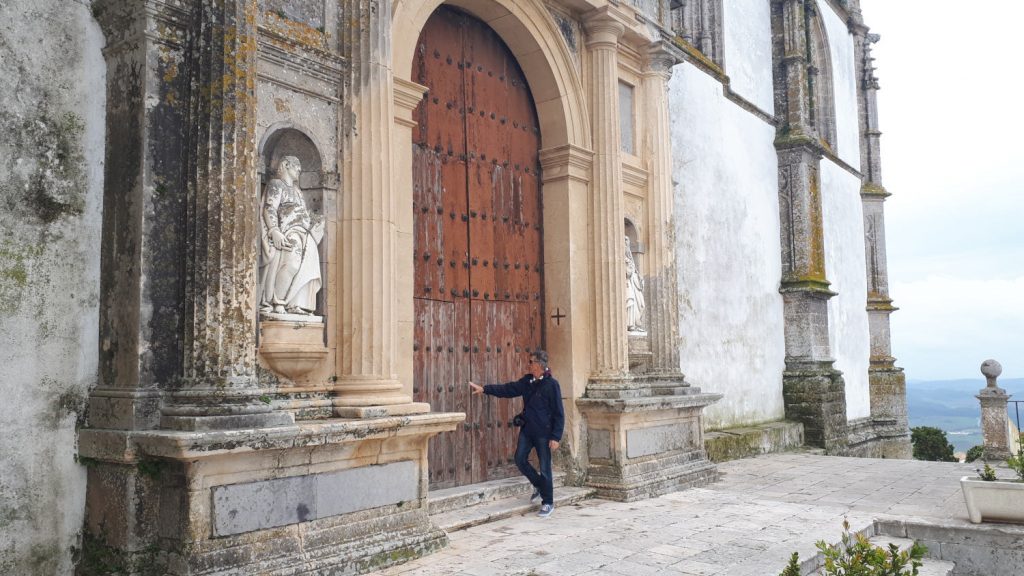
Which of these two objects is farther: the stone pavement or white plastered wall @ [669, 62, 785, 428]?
white plastered wall @ [669, 62, 785, 428]

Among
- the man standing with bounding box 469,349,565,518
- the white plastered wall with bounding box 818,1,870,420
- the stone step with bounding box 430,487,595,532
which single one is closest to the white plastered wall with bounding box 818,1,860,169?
the white plastered wall with bounding box 818,1,870,420

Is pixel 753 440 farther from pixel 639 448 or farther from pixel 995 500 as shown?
pixel 995 500

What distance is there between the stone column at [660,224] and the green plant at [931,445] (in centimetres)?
1143

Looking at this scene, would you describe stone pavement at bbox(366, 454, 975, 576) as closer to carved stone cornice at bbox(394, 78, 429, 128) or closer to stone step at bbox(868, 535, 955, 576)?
stone step at bbox(868, 535, 955, 576)

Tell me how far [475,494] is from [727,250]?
21.4ft

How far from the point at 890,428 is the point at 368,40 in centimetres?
1474

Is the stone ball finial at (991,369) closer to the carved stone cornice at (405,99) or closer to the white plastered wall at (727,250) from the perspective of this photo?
the white plastered wall at (727,250)

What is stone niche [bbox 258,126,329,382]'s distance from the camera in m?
4.80

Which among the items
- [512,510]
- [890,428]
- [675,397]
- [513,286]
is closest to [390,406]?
[512,510]

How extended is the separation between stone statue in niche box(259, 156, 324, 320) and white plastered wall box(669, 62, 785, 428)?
6283 mm

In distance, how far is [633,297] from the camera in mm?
8500

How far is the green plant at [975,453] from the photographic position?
438 inches

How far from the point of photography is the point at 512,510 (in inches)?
253

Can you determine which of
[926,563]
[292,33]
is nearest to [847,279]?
[926,563]
